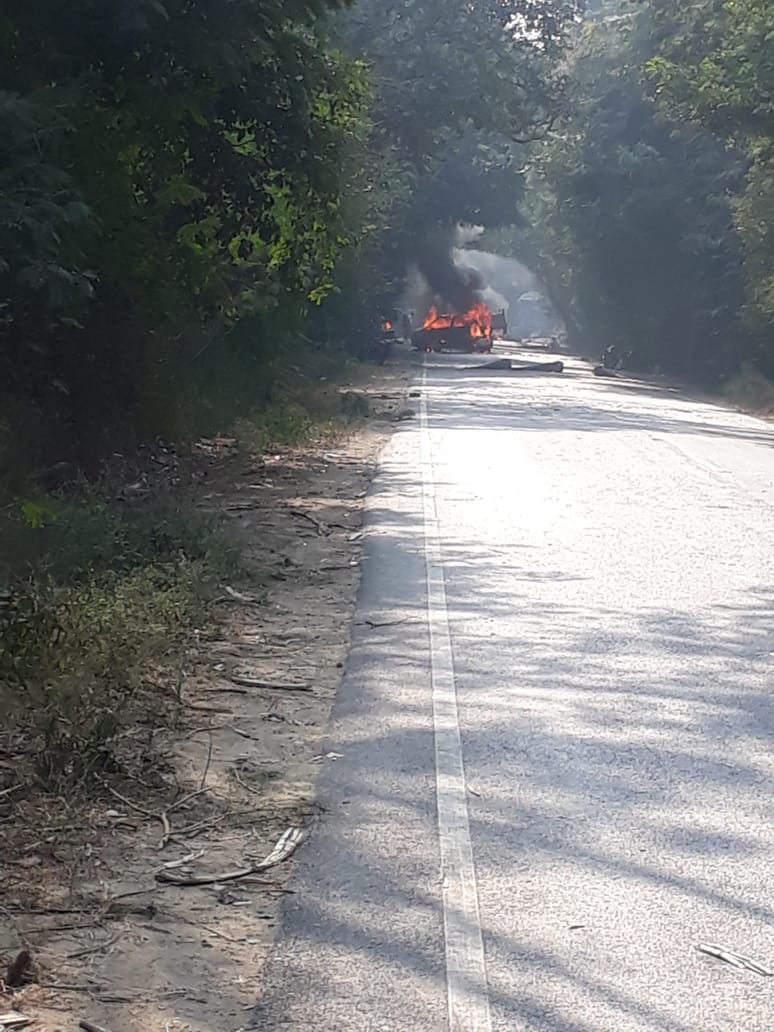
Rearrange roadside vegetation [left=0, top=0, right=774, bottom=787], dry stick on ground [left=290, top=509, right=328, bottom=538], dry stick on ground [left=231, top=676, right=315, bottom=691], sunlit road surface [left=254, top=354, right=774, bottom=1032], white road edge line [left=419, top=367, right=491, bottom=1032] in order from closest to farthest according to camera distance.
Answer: white road edge line [left=419, top=367, right=491, bottom=1032] < sunlit road surface [left=254, top=354, right=774, bottom=1032] < dry stick on ground [left=231, top=676, right=315, bottom=691] < roadside vegetation [left=0, top=0, right=774, bottom=787] < dry stick on ground [left=290, top=509, right=328, bottom=538]

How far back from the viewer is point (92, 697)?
7273mm

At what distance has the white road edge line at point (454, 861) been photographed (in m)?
4.50

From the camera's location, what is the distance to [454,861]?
564cm

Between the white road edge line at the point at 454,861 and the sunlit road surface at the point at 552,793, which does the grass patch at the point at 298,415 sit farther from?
the white road edge line at the point at 454,861

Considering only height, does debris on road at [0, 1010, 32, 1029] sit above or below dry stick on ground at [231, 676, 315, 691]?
above

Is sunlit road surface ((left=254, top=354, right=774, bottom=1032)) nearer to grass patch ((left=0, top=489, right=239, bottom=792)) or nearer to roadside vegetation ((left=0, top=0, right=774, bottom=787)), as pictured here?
grass patch ((left=0, top=489, right=239, bottom=792))

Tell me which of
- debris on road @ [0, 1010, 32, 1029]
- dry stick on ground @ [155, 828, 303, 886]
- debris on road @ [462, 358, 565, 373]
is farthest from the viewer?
debris on road @ [462, 358, 565, 373]

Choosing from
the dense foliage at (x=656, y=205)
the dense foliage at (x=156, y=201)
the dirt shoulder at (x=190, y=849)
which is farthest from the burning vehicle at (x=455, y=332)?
the dirt shoulder at (x=190, y=849)

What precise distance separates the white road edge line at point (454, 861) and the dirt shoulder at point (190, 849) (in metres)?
0.52

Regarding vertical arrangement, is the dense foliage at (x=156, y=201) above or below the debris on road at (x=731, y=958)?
above

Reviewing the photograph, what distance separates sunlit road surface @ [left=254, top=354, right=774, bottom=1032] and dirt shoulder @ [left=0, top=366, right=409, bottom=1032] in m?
0.16

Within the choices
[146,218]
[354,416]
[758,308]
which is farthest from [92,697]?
[758,308]

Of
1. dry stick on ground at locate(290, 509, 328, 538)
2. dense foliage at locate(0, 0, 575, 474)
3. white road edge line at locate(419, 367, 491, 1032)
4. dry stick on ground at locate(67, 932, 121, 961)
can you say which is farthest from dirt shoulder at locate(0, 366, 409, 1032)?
dry stick on ground at locate(290, 509, 328, 538)

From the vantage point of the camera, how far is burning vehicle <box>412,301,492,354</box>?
6994 centimetres
